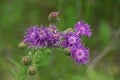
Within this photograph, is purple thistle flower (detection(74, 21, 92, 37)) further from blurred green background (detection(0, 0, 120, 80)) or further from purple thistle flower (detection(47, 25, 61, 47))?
blurred green background (detection(0, 0, 120, 80))

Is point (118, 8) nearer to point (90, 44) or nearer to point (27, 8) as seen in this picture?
point (90, 44)

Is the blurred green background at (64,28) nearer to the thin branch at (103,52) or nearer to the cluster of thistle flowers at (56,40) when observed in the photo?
the thin branch at (103,52)

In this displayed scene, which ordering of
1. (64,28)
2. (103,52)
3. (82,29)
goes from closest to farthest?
1. (82,29)
2. (64,28)
3. (103,52)

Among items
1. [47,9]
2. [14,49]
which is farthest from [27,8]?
[14,49]

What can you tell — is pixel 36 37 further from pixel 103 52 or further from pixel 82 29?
pixel 103 52

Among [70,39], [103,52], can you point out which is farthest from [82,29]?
[103,52]

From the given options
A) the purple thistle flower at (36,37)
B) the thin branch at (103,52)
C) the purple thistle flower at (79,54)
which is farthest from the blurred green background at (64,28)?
the purple thistle flower at (36,37)
